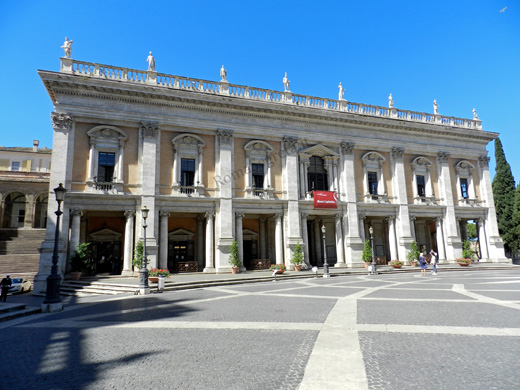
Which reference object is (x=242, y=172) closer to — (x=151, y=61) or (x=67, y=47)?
(x=151, y=61)

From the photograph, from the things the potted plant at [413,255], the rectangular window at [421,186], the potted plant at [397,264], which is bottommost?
the potted plant at [397,264]

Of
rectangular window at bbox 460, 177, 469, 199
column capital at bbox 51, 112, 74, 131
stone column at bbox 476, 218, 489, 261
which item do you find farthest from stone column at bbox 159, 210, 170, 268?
stone column at bbox 476, 218, 489, 261

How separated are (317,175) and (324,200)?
266 centimetres

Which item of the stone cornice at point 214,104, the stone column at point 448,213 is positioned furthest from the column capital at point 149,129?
the stone column at point 448,213

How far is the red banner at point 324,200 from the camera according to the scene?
86.9 ft

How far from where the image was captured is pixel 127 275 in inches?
833

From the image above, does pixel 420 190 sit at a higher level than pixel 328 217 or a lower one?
higher

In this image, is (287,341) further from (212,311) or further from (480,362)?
(212,311)

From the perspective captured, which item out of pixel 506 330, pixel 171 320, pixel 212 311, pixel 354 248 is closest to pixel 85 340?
pixel 171 320

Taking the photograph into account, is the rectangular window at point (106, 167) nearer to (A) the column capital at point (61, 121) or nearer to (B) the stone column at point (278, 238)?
(A) the column capital at point (61, 121)

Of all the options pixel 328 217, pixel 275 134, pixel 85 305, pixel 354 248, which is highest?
pixel 275 134

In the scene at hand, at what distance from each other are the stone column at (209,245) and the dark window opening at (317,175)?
Answer: 9.44 meters

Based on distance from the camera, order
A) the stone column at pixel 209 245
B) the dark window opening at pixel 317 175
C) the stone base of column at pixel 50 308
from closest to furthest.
→ the stone base of column at pixel 50 308
the stone column at pixel 209 245
the dark window opening at pixel 317 175

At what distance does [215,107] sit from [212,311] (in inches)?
718
